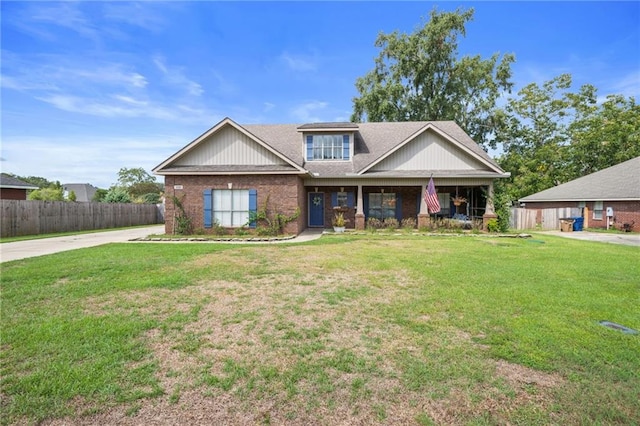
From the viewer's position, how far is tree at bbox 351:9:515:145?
29391 millimetres

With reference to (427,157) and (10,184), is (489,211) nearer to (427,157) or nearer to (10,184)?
(427,157)

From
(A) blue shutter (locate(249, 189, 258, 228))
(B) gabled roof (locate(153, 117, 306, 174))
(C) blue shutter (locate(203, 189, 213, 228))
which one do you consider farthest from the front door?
(C) blue shutter (locate(203, 189, 213, 228))

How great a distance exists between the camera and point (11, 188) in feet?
68.1

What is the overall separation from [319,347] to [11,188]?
2672 centimetres

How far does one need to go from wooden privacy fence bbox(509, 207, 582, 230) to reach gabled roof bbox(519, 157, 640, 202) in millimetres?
1185

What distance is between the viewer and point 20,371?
124 inches

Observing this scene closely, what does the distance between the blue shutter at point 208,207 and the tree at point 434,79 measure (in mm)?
20115

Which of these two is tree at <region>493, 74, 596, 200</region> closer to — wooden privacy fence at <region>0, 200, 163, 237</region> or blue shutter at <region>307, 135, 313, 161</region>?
blue shutter at <region>307, 135, 313, 161</region>

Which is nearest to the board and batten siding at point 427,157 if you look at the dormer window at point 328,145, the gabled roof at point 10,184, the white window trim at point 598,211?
the dormer window at point 328,145

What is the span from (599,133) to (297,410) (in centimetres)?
3886


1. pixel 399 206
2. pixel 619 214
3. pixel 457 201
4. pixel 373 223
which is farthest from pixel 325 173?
pixel 619 214

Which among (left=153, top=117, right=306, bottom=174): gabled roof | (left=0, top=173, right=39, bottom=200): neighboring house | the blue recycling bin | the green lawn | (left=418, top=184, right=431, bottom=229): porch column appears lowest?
the green lawn

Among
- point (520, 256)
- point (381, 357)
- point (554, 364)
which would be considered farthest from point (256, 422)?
point (520, 256)

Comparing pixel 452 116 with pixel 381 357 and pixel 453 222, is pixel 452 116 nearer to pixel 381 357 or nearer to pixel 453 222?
pixel 453 222
